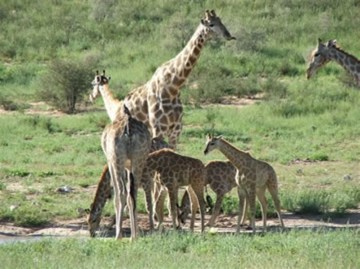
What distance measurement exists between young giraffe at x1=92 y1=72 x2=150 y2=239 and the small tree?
41.9ft

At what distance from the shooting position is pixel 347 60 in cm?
1705

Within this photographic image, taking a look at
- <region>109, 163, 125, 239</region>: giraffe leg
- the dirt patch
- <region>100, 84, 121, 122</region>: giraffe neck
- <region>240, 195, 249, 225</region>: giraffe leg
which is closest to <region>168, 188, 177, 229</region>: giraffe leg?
the dirt patch

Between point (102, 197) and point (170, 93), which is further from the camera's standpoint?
point (170, 93)

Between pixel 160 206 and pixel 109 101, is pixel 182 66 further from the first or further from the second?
pixel 160 206

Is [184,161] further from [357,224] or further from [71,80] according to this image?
[71,80]

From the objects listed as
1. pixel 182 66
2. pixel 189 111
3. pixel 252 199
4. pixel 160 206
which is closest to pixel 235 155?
pixel 252 199

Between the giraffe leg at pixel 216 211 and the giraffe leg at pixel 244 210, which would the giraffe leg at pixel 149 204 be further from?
the giraffe leg at pixel 244 210

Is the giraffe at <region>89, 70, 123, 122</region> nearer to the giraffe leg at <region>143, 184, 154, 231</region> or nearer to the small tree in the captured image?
the giraffe leg at <region>143, 184, 154, 231</region>

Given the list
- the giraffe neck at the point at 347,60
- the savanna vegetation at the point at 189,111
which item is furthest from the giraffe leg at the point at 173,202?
the giraffe neck at the point at 347,60

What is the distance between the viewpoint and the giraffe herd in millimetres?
12656

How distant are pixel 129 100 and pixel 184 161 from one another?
2.94 m

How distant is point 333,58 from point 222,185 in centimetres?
394

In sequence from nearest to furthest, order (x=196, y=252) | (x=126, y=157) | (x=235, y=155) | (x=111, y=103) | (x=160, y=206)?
(x=196, y=252)
(x=126, y=157)
(x=235, y=155)
(x=160, y=206)
(x=111, y=103)

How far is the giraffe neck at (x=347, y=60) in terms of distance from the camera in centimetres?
1702
